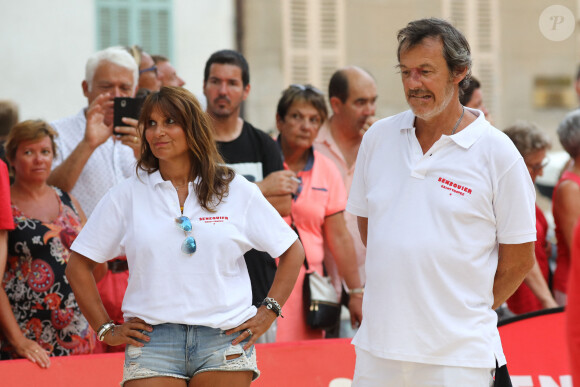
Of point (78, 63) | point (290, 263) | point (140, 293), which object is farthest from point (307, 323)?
point (78, 63)

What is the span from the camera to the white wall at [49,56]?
11117mm

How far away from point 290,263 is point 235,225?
0.32 metres

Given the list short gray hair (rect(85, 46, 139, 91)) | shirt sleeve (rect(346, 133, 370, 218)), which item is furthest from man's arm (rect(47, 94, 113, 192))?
shirt sleeve (rect(346, 133, 370, 218))

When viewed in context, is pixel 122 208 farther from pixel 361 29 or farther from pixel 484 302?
pixel 361 29

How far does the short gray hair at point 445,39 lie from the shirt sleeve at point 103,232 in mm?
1322

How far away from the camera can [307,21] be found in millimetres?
12039

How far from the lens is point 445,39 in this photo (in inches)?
136

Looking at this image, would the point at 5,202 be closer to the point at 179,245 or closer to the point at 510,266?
the point at 179,245

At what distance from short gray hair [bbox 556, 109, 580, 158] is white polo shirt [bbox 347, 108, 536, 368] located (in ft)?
9.39

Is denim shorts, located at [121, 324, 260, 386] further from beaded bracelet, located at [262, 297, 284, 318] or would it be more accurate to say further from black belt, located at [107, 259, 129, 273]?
black belt, located at [107, 259, 129, 273]

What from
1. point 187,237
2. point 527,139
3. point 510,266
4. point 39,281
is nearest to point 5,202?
point 39,281

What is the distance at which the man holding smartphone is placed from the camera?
5.10m

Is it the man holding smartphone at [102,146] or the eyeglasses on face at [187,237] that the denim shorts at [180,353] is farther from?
the man holding smartphone at [102,146]

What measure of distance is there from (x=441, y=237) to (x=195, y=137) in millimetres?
1135
